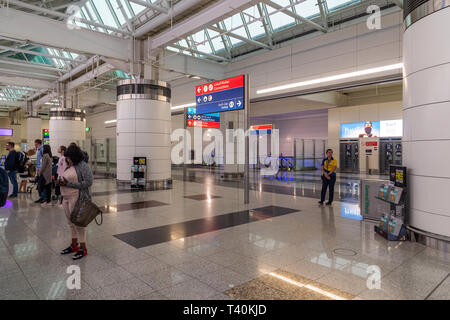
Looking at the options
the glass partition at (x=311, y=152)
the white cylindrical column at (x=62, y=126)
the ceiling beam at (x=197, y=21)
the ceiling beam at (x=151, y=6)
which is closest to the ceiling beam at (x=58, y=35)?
the ceiling beam at (x=197, y=21)

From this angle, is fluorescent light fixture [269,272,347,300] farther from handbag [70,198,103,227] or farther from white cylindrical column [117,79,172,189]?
white cylindrical column [117,79,172,189]

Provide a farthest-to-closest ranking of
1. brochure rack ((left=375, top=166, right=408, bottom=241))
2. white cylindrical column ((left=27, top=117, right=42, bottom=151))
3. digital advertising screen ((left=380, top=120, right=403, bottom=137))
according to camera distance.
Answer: white cylindrical column ((left=27, top=117, right=42, bottom=151)) < digital advertising screen ((left=380, top=120, right=403, bottom=137)) < brochure rack ((left=375, top=166, right=408, bottom=241))

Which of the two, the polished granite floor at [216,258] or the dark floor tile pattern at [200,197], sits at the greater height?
the dark floor tile pattern at [200,197]

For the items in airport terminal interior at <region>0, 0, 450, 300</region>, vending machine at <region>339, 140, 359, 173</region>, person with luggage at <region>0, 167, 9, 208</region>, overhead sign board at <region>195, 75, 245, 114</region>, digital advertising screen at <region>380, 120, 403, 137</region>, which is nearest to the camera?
airport terminal interior at <region>0, 0, 450, 300</region>

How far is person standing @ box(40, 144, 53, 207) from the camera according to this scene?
8430 mm

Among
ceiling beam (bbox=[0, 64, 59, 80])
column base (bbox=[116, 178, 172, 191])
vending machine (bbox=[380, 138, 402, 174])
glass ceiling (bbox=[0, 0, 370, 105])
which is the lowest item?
column base (bbox=[116, 178, 172, 191])

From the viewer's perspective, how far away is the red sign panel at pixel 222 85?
9242mm

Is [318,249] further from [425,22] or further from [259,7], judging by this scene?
[259,7]

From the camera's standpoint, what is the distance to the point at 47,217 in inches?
278

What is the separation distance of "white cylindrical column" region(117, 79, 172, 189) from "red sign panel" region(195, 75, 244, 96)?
3107 millimetres

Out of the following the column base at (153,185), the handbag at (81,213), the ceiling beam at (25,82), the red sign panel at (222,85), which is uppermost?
the ceiling beam at (25,82)

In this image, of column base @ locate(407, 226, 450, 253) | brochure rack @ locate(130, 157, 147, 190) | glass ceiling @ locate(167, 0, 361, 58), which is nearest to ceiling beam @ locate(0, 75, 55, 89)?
glass ceiling @ locate(167, 0, 361, 58)

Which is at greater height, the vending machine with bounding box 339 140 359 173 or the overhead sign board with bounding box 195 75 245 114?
the overhead sign board with bounding box 195 75 245 114

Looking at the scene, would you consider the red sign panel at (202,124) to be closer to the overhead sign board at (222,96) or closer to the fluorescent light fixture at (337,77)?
the fluorescent light fixture at (337,77)
